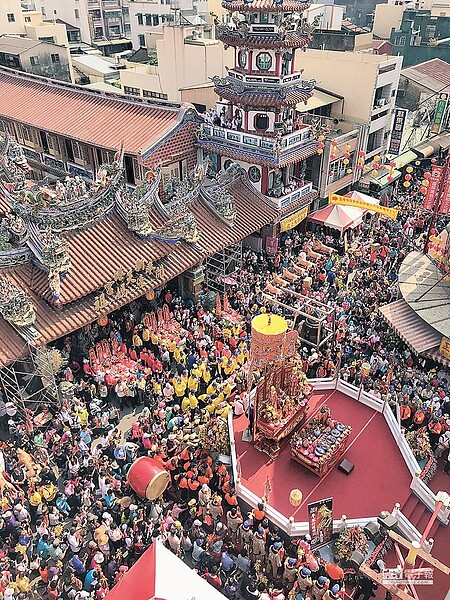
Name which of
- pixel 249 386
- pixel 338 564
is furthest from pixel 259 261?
pixel 338 564

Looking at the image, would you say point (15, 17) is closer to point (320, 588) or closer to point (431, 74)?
point (431, 74)

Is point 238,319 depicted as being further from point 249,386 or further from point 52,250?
point 52,250

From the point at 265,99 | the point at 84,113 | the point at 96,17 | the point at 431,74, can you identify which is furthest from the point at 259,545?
the point at 96,17

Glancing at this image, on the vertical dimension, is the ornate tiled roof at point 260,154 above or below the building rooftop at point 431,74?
above

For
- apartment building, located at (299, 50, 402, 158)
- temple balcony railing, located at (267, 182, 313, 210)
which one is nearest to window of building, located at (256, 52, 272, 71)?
temple balcony railing, located at (267, 182, 313, 210)

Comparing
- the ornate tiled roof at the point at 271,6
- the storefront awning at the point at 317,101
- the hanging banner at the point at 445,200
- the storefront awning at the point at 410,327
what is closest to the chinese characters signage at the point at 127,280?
the storefront awning at the point at 410,327

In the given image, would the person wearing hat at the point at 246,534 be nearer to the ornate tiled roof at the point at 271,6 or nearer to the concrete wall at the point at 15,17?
the ornate tiled roof at the point at 271,6
